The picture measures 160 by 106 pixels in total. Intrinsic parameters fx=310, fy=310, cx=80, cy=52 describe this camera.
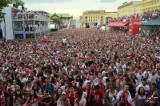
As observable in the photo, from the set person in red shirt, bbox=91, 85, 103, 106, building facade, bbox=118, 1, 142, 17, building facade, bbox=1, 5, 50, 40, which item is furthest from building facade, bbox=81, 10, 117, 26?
person in red shirt, bbox=91, 85, 103, 106

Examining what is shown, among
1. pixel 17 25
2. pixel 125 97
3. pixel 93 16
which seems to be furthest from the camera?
pixel 93 16

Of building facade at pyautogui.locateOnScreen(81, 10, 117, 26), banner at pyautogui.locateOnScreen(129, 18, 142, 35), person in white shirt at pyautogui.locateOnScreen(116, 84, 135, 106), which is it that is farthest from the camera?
building facade at pyautogui.locateOnScreen(81, 10, 117, 26)

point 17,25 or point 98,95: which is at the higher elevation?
point 17,25

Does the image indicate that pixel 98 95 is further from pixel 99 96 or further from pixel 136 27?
pixel 136 27

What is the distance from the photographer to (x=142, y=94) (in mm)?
8141

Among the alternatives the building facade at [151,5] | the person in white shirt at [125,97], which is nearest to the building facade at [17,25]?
the building facade at [151,5]

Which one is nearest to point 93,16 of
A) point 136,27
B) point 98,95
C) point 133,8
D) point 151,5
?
point 133,8

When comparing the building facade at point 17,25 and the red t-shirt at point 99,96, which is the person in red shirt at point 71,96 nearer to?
the red t-shirt at point 99,96

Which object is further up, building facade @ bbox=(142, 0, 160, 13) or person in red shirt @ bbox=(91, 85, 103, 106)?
building facade @ bbox=(142, 0, 160, 13)

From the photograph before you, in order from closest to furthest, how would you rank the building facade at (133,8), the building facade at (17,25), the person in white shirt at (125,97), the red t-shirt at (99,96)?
the person in white shirt at (125,97)
the red t-shirt at (99,96)
the building facade at (17,25)
the building facade at (133,8)

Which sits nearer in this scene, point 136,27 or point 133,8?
point 136,27

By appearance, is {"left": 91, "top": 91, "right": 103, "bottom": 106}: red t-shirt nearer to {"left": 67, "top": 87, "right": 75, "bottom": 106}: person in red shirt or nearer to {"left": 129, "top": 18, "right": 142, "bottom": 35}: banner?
{"left": 67, "top": 87, "right": 75, "bottom": 106}: person in red shirt

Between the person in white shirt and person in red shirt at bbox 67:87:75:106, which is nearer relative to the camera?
the person in white shirt

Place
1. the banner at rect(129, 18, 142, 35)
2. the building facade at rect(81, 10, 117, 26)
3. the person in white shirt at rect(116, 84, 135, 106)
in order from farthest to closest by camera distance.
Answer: the building facade at rect(81, 10, 117, 26) < the banner at rect(129, 18, 142, 35) < the person in white shirt at rect(116, 84, 135, 106)
